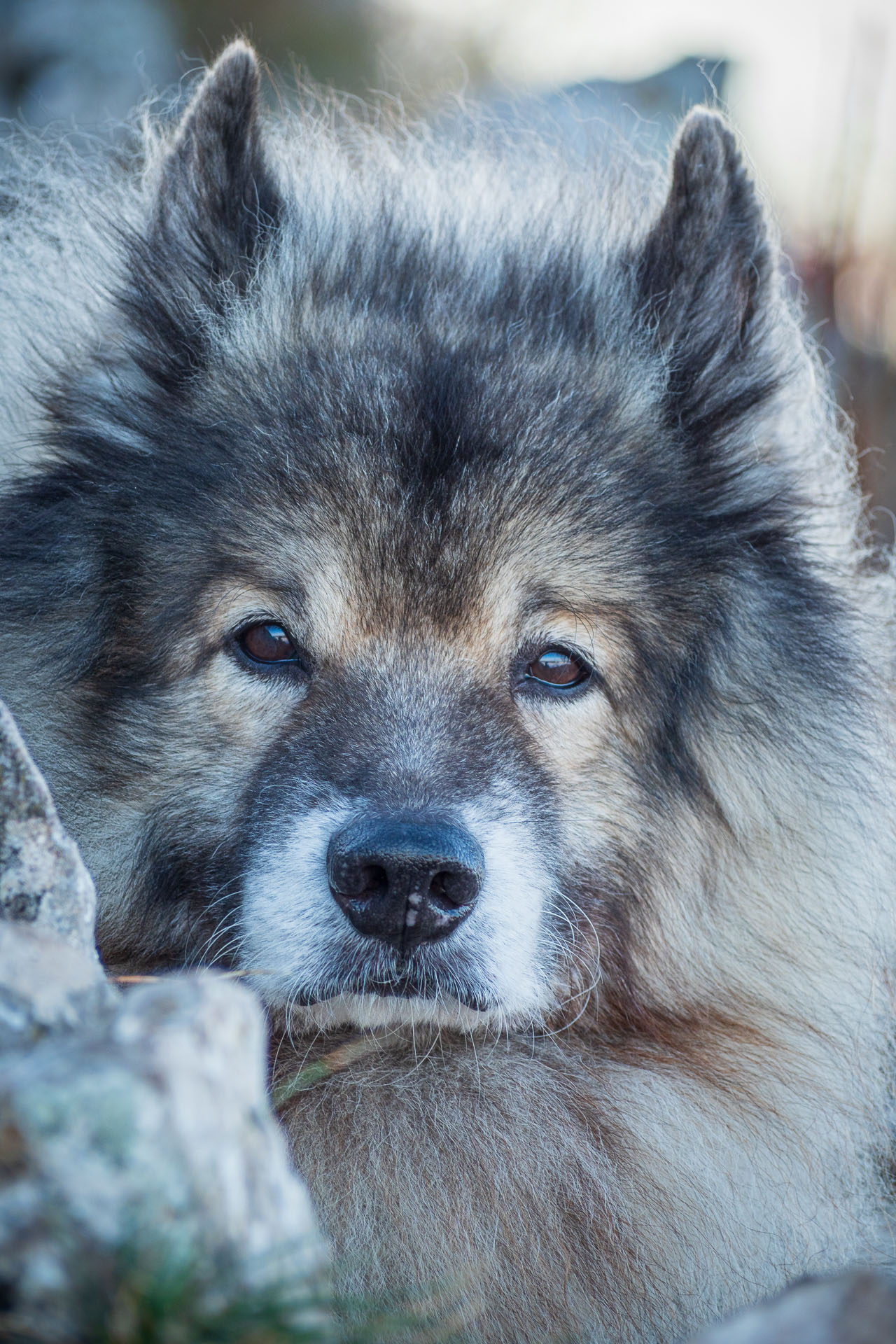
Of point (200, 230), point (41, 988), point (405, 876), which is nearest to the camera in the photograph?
point (41, 988)

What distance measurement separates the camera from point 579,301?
10.1ft

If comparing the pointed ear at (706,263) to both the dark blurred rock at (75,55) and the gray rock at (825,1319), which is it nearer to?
the gray rock at (825,1319)

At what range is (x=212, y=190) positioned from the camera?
300 centimetres

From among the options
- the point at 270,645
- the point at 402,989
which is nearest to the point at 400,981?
the point at 402,989

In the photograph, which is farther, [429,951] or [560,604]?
[560,604]

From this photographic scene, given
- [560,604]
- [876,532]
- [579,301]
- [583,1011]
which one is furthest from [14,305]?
[876,532]

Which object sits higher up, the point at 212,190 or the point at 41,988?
the point at 212,190

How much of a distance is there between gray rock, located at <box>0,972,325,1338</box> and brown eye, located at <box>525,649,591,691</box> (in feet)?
4.98

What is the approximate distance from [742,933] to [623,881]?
0.41m

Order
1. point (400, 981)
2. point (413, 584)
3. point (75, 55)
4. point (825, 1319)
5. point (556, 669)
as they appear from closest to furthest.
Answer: point (825, 1319) → point (400, 981) → point (413, 584) → point (556, 669) → point (75, 55)

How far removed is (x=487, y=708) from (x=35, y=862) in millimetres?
1062

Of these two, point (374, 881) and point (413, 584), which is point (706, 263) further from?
point (374, 881)

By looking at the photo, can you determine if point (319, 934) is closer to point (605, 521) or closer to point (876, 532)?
point (605, 521)

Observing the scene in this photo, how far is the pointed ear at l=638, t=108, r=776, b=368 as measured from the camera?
9.64ft
